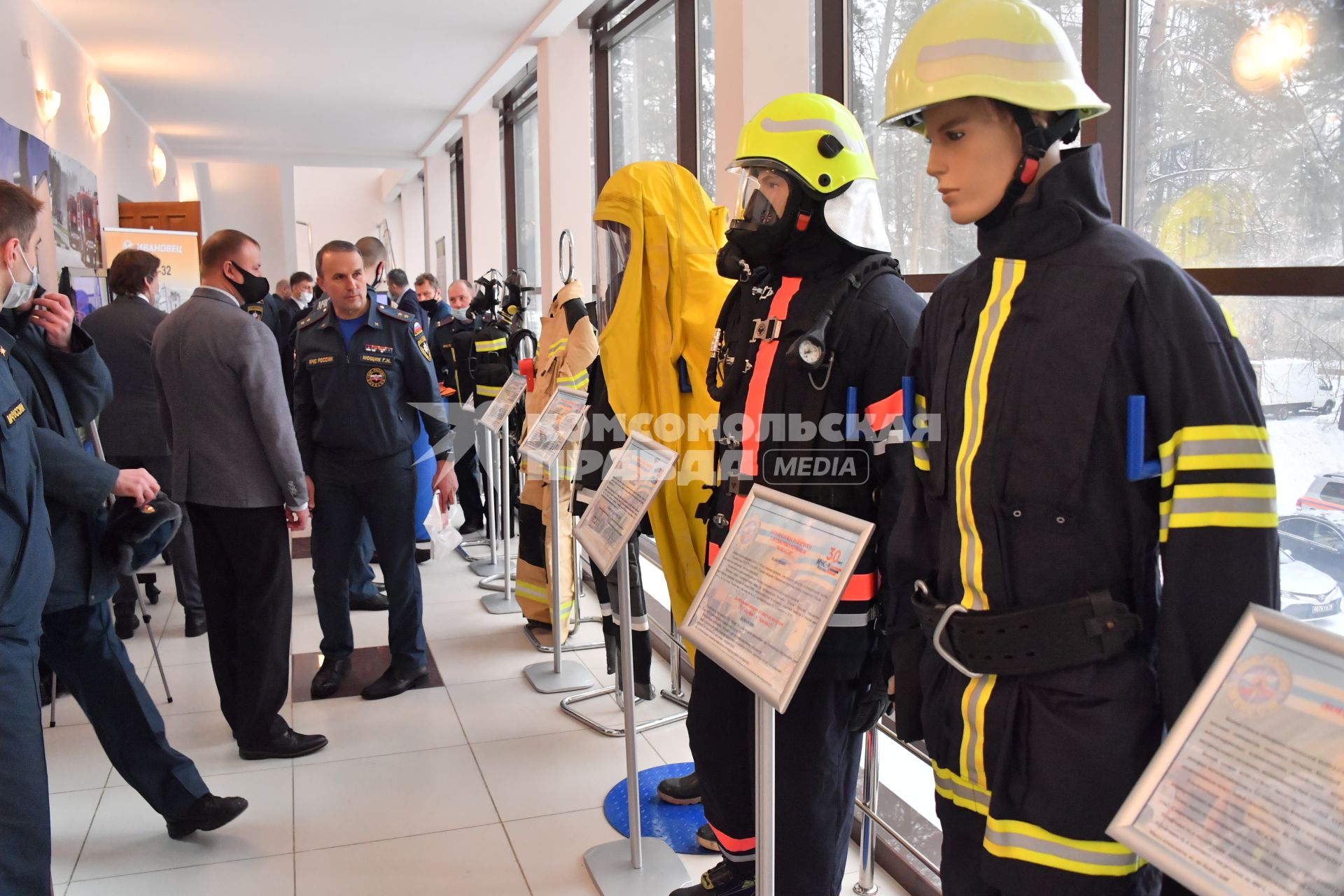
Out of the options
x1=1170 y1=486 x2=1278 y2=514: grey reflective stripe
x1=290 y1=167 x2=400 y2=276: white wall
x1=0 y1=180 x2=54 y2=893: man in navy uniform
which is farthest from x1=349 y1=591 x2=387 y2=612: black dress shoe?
x1=290 y1=167 x2=400 y2=276: white wall

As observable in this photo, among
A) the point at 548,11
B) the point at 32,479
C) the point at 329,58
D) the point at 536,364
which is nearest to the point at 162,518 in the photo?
the point at 32,479

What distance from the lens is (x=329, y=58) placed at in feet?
26.4

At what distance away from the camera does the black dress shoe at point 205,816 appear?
8.96 feet

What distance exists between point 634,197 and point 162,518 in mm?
1521

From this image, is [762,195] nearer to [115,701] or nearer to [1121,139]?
[1121,139]

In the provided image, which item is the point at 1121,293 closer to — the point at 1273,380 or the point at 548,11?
the point at 1273,380

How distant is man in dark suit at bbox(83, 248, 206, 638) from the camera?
4.59 meters

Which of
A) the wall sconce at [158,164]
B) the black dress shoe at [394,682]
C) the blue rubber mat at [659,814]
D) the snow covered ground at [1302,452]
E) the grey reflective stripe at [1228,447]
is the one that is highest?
the wall sconce at [158,164]

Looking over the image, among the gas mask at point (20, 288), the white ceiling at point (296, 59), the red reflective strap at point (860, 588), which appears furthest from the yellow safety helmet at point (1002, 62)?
the white ceiling at point (296, 59)

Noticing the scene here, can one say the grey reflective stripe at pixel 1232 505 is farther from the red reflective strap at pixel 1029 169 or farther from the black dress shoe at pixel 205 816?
the black dress shoe at pixel 205 816

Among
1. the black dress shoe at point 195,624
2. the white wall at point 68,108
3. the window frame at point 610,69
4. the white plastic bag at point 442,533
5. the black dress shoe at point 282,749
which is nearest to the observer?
the black dress shoe at point 282,749

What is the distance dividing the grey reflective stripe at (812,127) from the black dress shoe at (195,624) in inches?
155

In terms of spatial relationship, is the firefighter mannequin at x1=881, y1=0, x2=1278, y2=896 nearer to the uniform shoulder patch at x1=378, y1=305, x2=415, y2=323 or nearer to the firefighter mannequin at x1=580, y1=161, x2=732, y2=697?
the firefighter mannequin at x1=580, y1=161, x2=732, y2=697

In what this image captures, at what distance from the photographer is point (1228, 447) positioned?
1104 mm
